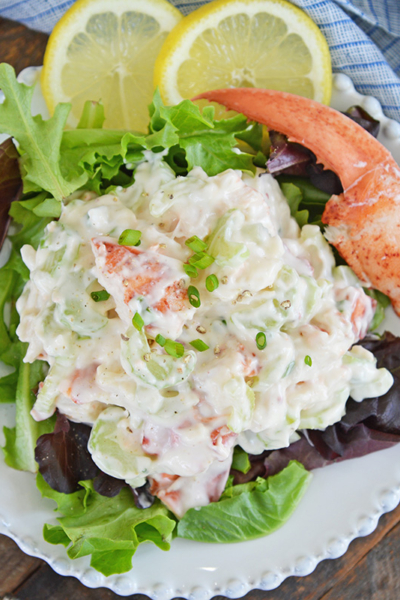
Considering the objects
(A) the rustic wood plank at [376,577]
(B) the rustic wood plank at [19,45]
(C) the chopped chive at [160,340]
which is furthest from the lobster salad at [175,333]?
(B) the rustic wood plank at [19,45]

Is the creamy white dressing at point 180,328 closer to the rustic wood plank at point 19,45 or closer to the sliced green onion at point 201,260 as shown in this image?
the sliced green onion at point 201,260

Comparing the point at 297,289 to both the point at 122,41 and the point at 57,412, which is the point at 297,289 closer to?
the point at 57,412

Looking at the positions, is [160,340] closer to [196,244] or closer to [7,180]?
[196,244]

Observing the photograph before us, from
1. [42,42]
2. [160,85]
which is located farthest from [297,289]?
[42,42]

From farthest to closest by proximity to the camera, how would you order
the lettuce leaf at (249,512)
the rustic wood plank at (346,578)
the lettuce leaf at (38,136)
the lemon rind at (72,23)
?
the rustic wood plank at (346,578)
the lemon rind at (72,23)
the lettuce leaf at (249,512)
the lettuce leaf at (38,136)

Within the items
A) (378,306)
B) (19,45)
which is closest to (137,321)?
(378,306)

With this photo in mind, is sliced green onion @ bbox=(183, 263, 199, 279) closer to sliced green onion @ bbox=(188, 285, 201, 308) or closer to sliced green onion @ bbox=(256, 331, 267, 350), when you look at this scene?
sliced green onion @ bbox=(188, 285, 201, 308)
